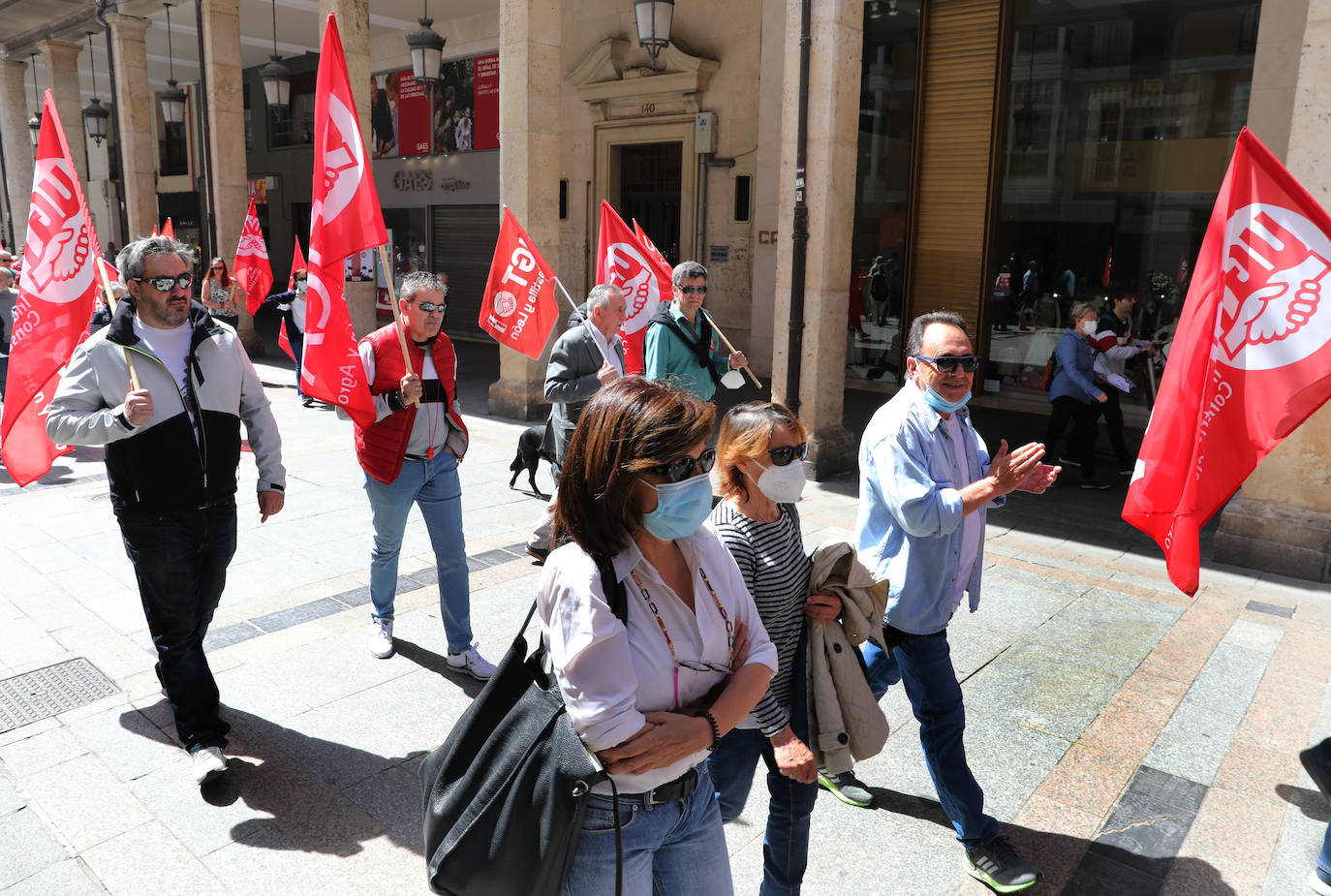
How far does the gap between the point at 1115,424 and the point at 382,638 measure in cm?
752

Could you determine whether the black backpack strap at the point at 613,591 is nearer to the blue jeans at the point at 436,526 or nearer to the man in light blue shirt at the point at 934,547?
the man in light blue shirt at the point at 934,547

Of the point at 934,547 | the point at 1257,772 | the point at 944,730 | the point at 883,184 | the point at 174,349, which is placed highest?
the point at 883,184

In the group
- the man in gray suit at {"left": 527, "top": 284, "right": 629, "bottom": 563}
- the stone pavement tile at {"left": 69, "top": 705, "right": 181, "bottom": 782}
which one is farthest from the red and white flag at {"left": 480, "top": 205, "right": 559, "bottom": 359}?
the stone pavement tile at {"left": 69, "top": 705, "right": 181, "bottom": 782}

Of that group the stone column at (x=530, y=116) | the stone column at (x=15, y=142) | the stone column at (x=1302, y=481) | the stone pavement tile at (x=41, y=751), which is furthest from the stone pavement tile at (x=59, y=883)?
the stone column at (x=15, y=142)

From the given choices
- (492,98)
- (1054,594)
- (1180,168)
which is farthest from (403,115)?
(1054,594)

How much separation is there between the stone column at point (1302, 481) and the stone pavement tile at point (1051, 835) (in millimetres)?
3967

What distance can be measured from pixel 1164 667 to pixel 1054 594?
1.11m

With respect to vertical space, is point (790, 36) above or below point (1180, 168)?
above

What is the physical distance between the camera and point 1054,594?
613 centimetres

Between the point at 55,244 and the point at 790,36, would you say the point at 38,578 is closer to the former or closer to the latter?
the point at 55,244

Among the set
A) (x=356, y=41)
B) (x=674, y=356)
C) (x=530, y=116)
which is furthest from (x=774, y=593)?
(x=356, y=41)

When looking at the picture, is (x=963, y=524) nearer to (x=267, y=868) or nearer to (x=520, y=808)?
(x=520, y=808)

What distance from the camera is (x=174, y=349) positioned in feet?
12.4

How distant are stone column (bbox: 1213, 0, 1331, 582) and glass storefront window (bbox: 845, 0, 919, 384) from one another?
658cm
